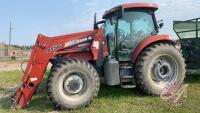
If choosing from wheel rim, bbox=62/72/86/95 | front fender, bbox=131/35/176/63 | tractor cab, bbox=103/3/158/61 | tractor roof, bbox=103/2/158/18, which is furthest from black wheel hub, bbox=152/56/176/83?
wheel rim, bbox=62/72/86/95

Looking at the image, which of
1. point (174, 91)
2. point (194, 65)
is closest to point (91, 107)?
point (174, 91)

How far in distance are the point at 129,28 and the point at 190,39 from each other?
2.98 m

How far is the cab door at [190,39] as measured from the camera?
34.7ft

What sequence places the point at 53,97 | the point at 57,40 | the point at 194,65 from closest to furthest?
the point at 53,97
the point at 57,40
the point at 194,65

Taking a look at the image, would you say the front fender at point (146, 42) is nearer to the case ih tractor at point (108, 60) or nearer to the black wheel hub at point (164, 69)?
the case ih tractor at point (108, 60)

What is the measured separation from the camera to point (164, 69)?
357 inches

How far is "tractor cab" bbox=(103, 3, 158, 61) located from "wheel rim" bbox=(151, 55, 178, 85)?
0.69 meters

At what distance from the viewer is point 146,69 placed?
856 cm

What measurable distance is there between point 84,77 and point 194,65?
161 inches

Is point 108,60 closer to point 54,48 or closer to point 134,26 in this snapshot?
point 134,26

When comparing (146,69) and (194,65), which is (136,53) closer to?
(146,69)

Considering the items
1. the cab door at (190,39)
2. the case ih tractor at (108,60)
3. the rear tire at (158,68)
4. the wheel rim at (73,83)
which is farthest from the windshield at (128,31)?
the cab door at (190,39)

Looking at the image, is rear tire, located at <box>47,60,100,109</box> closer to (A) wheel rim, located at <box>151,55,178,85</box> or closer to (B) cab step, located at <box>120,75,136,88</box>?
(B) cab step, located at <box>120,75,136,88</box>

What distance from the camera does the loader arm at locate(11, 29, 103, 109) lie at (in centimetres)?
805
